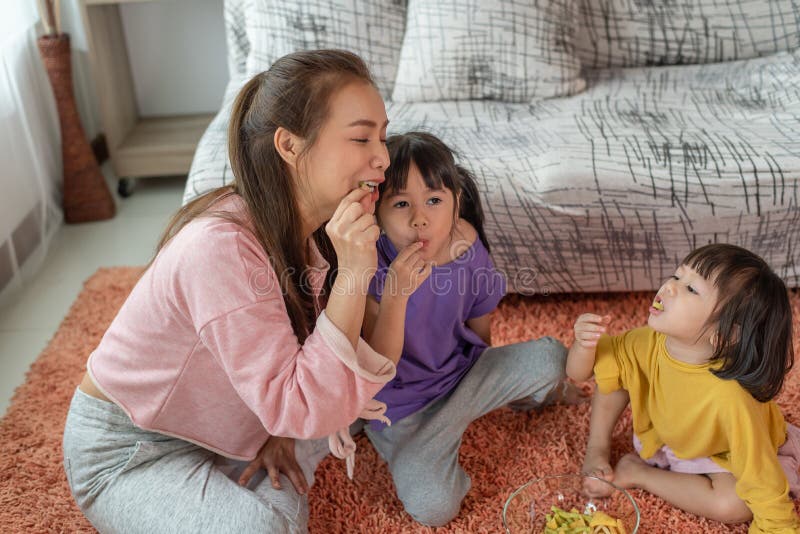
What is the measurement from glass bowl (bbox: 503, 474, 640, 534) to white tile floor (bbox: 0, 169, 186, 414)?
1.07 metres

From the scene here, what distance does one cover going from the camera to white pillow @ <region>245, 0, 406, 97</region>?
202cm

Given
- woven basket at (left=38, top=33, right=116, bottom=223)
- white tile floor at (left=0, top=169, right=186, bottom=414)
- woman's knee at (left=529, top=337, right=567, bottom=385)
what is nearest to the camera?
woman's knee at (left=529, top=337, right=567, bottom=385)

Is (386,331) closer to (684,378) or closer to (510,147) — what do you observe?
(684,378)

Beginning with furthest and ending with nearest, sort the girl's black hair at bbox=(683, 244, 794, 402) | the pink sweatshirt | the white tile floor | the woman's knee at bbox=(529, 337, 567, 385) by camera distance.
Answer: the white tile floor < the woman's knee at bbox=(529, 337, 567, 385) < the girl's black hair at bbox=(683, 244, 794, 402) < the pink sweatshirt

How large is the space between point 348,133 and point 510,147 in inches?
29.9

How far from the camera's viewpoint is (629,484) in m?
1.37

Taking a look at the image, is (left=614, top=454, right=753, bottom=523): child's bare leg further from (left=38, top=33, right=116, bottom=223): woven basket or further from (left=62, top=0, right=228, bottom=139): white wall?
(left=62, top=0, right=228, bottom=139): white wall

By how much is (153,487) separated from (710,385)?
0.85m

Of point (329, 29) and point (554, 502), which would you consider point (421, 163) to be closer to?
point (554, 502)

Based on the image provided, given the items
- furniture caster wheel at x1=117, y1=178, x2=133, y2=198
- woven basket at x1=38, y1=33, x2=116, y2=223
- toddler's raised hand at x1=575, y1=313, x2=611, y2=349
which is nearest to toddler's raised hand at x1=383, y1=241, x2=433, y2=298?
toddler's raised hand at x1=575, y1=313, x2=611, y2=349

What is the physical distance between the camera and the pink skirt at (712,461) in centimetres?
131

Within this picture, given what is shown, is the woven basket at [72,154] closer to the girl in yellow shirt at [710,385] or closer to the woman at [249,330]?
the woman at [249,330]

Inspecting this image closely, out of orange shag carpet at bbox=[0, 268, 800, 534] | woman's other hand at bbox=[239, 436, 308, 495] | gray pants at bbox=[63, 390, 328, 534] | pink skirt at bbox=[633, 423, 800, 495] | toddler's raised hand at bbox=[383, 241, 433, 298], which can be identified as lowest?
orange shag carpet at bbox=[0, 268, 800, 534]

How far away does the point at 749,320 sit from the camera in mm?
1180
